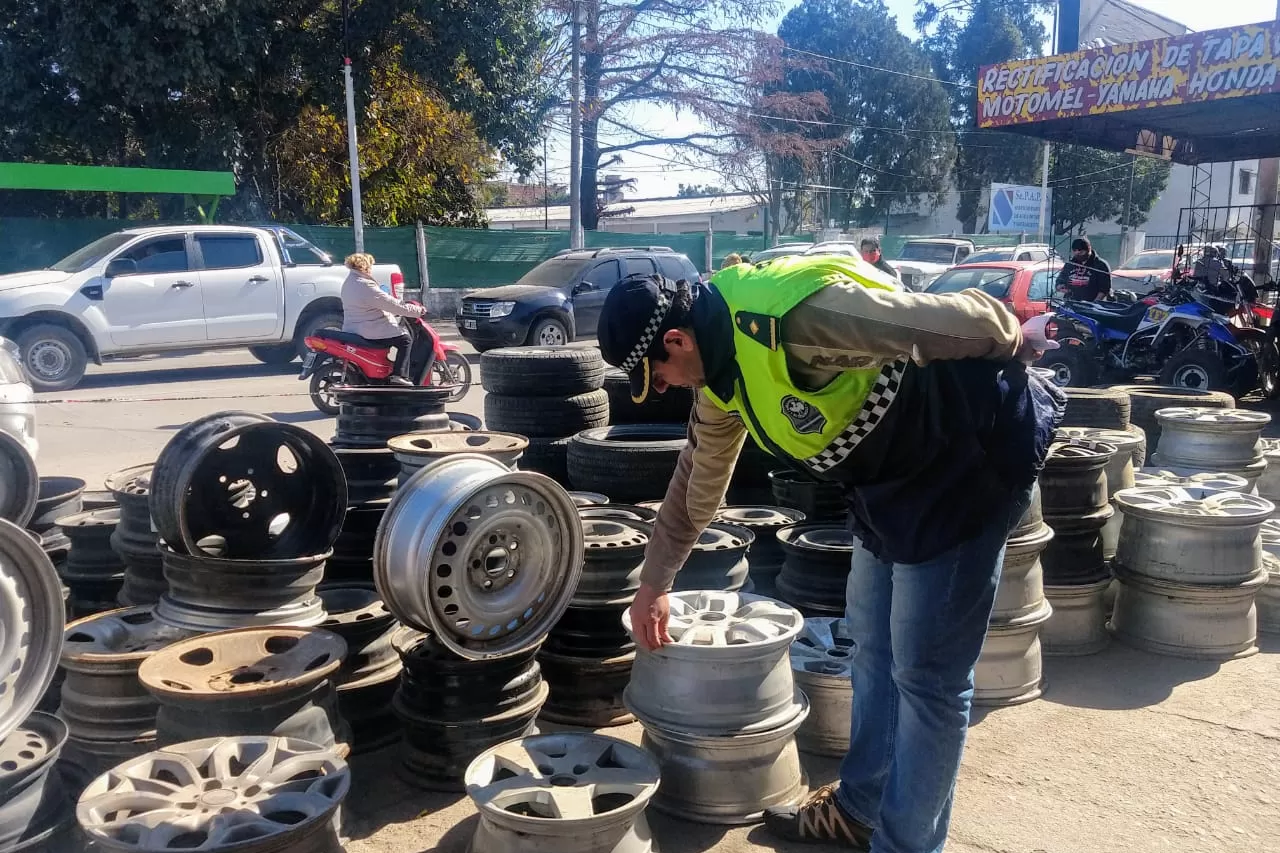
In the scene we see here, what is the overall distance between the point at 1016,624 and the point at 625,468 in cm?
203

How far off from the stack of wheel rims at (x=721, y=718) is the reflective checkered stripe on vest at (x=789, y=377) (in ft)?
3.25

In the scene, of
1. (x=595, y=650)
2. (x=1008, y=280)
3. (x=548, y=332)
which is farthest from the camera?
(x=548, y=332)

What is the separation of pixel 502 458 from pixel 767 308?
208 cm

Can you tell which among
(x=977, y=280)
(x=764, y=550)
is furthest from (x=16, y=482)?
(x=977, y=280)

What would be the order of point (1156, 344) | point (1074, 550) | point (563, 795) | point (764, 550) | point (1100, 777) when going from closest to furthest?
point (563, 795) < point (1100, 777) < point (1074, 550) < point (764, 550) < point (1156, 344)

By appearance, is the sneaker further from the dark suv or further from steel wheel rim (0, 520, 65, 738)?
the dark suv

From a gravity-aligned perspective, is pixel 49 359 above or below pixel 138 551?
below

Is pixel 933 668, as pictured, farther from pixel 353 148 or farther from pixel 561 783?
pixel 353 148

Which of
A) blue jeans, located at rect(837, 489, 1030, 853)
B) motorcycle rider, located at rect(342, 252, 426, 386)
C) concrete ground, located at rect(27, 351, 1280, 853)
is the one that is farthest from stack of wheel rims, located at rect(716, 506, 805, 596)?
motorcycle rider, located at rect(342, 252, 426, 386)

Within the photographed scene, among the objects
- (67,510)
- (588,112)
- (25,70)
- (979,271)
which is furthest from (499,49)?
(67,510)

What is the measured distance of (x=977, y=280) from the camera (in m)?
14.8

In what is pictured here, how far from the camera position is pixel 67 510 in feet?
15.8

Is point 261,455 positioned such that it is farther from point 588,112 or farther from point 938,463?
point 588,112

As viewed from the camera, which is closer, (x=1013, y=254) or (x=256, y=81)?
(x=256, y=81)
